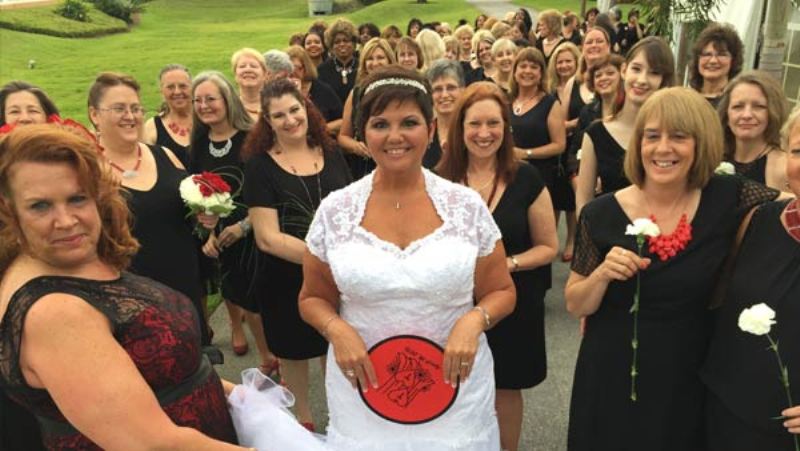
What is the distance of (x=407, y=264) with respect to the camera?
2.61 m

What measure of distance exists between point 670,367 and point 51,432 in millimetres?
2485

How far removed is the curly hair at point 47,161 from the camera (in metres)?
1.96

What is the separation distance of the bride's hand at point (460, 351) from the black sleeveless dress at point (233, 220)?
2679 mm

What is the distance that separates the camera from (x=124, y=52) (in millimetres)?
32531

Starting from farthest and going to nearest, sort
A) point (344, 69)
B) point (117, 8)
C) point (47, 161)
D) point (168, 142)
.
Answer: point (117, 8)
point (344, 69)
point (168, 142)
point (47, 161)

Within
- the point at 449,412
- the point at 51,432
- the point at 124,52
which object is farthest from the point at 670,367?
the point at 124,52

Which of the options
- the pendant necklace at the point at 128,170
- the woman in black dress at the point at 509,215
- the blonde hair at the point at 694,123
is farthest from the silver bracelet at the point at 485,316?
the pendant necklace at the point at 128,170

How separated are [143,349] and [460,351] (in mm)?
1187

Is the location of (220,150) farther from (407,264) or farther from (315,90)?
(407,264)

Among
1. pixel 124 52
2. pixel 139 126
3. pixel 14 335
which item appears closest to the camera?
pixel 14 335

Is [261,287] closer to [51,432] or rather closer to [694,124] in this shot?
[51,432]

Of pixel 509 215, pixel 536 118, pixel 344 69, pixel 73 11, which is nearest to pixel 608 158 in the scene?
pixel 509 215

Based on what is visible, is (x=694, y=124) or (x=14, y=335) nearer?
(x=14, y=335)

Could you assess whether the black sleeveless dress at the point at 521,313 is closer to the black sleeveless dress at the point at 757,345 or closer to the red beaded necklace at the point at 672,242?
the red beaded necklace at the point at 672,242
